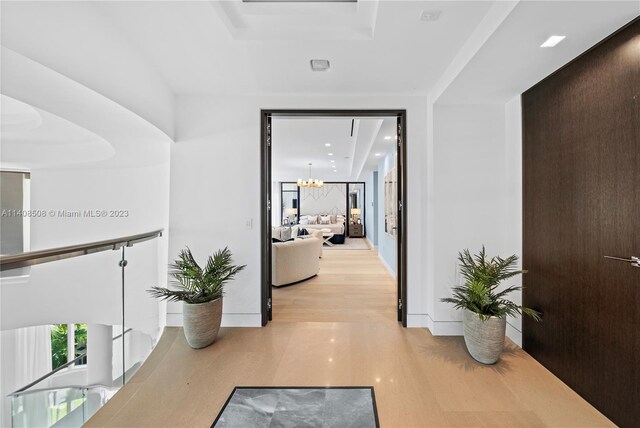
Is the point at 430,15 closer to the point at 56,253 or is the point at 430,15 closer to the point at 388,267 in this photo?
the point at 56,253

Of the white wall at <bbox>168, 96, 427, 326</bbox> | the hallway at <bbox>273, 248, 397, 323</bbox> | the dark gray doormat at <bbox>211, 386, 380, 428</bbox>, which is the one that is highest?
the white wall at <bbox>168, 96, 427, 326</bbox>

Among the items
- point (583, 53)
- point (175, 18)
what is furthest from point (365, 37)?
point (583, 53)

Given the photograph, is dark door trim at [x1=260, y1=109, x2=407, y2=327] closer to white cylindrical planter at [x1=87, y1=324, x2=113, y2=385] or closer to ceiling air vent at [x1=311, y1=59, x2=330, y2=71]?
ceiling air vent at [x1=311, y1=59, x2=330, y2=71]

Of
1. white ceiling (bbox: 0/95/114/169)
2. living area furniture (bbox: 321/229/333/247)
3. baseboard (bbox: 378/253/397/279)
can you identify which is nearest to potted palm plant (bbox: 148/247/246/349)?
white ceiling (bbox: 0/95/114/169)

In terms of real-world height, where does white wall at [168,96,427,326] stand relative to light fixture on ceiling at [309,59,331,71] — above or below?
below

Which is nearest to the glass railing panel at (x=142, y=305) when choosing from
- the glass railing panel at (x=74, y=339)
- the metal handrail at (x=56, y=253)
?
the glass railing panel at (x=74, y=339)

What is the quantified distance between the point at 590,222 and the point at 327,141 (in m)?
4.54

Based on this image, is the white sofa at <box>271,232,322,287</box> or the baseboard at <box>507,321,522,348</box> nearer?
the baseboard at <box>507,321,522,348</box>

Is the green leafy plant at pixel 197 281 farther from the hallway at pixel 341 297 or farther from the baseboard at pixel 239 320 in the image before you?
the hallway at pixel 341 297

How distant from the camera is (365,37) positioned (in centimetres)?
194

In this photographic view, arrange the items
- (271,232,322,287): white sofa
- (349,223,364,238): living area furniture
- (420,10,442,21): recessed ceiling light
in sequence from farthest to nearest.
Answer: (349,223,364,238): living area furniture, (271,232,322,287): white sofa, (420,10,442,21): recessed ceiling light

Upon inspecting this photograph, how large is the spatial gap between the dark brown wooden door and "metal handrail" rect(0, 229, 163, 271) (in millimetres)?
3282

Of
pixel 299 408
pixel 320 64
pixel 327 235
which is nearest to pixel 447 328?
pixel 299 408

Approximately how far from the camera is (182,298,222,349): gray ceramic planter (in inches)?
94.5
